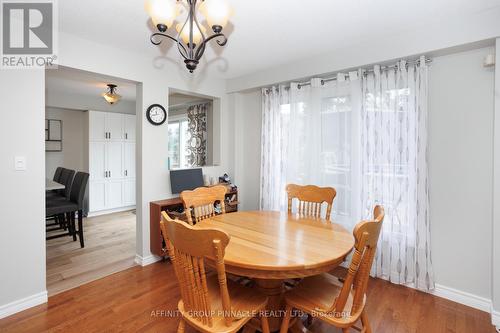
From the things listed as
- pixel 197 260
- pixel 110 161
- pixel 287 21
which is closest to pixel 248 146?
pixel 287 21

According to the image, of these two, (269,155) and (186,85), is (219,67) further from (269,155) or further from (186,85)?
(269,155)

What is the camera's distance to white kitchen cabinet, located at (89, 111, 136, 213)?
5.27m

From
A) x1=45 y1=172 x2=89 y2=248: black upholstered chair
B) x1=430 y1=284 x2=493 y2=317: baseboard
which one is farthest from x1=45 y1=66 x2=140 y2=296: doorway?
x1=430 y1=284 x2=493 y2=317: baseboard

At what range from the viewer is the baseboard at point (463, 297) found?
7.24 feet

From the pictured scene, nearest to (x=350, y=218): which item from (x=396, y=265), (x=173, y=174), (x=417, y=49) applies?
(x=396, y=265)

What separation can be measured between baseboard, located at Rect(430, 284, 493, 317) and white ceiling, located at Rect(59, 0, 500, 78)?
237 centimetres

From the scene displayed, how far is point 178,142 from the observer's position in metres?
6.01

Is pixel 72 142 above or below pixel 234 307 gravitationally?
above

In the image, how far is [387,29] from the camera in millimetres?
2389

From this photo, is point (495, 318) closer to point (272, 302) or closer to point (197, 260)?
point (272, 302)

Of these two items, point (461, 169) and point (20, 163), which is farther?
point (461, 169)

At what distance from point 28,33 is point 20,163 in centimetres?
113

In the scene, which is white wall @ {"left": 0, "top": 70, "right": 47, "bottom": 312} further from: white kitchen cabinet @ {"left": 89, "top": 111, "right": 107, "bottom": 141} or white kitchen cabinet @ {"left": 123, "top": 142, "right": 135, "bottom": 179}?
white kitchen cabinet @ {"left": 123, "top": 142, "right": 135, "bottom": 179}

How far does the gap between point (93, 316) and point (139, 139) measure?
6.01 feet
